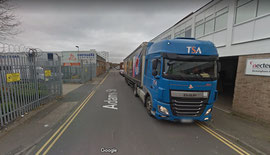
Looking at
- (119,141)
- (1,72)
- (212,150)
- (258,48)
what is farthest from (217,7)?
(1,72)

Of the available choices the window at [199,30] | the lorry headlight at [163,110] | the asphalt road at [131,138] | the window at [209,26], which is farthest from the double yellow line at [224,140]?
the window at [199,30]

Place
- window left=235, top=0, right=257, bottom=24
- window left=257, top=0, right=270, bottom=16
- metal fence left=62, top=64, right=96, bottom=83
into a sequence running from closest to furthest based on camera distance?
window left=257, top=0, right=270, bottom=16 → window left=235, top=0, right=257, bottom=24 → metal fence left=62, top=64, right=96, bottom=83

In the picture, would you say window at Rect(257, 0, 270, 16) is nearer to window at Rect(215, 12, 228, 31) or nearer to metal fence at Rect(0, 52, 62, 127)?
window at Rect(215, 12, 228, 31)

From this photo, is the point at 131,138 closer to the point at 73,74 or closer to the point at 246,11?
the point at 246,11

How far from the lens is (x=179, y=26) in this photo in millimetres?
11930

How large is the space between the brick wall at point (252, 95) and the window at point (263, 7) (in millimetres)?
1916

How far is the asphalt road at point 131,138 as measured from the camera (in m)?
2.88

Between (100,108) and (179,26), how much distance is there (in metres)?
11.9

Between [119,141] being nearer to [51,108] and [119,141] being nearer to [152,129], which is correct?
[152,129]

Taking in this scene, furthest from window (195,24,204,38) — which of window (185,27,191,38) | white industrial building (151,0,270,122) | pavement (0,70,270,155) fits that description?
pavement (0,70,270,155)

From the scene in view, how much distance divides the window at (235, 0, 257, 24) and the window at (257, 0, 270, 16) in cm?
17

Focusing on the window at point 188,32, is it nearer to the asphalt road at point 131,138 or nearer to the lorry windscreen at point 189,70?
the lorry windscreen at point 189,70

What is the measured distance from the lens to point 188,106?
386 cm

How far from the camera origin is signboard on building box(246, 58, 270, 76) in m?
4.33
